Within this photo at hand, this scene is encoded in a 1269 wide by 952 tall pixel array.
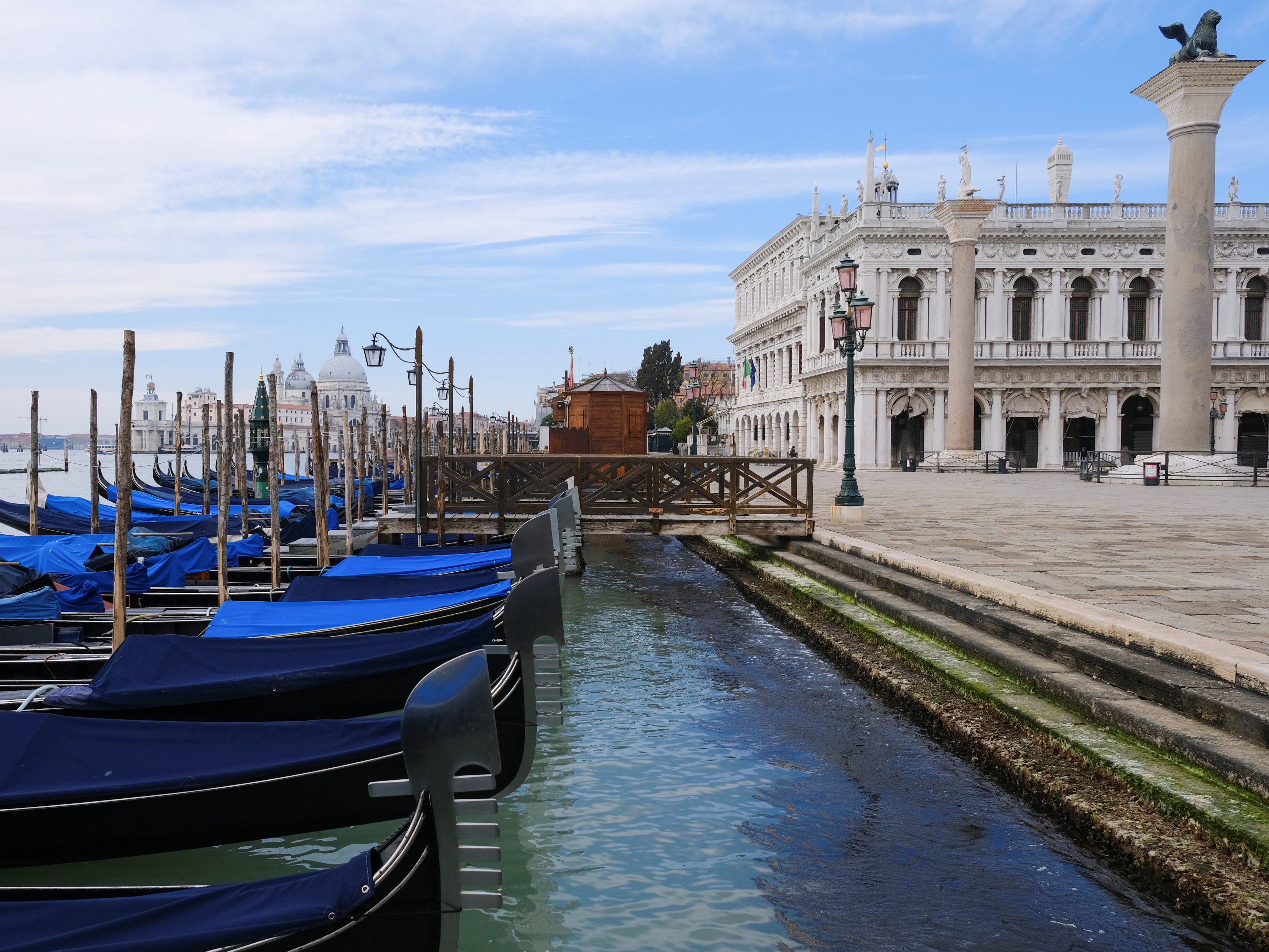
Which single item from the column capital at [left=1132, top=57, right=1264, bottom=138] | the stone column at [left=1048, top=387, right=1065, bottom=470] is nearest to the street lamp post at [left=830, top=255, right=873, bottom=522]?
the column capital at [left=1132, top=57, right=1264, bottom=138]

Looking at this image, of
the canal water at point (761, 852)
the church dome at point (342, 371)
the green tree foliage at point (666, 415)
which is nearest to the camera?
the canal water at point (761, 852)

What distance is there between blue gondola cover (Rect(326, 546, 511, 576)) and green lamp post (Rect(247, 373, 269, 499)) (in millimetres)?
9107

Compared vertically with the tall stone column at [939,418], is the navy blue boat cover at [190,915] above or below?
below

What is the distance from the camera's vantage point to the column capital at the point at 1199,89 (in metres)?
17.4

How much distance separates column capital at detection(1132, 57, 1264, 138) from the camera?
17.4m

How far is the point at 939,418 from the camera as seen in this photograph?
33.1m

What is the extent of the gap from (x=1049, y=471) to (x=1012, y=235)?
8309mm

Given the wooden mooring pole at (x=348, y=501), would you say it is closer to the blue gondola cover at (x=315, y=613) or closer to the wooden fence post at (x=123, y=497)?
the wooden fence post at (x=123, y=497)

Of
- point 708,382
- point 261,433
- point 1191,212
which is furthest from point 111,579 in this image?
point 708,382

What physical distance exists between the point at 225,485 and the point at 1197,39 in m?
18.4

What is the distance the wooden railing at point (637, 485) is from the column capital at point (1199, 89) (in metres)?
11.4

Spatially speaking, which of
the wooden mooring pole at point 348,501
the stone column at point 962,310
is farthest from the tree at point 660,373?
the wooden mooring pole at point 348,501

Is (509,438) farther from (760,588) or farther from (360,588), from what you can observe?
(360,588)

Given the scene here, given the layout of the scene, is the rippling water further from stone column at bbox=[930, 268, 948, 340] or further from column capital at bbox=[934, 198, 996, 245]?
stone column at bbox=[930, 268, 948, 340]
